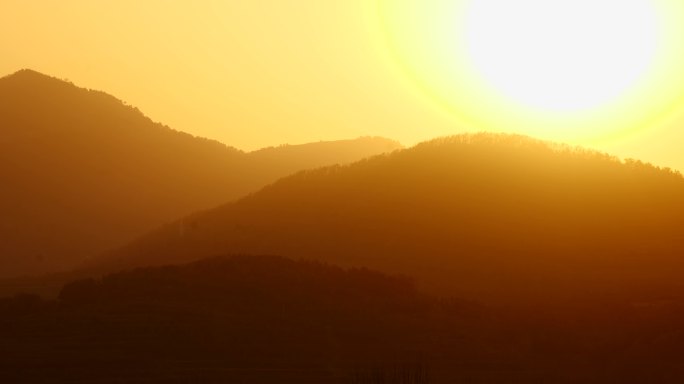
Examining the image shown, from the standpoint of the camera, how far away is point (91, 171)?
268 feet

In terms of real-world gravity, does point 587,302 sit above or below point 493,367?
above

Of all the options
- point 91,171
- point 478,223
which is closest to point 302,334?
point 478,223

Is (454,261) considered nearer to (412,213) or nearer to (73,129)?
(412,213)

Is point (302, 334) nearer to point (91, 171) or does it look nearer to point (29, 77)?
point (91, 171)

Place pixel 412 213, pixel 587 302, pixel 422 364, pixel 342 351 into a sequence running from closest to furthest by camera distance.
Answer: pixel 422 364, pixel 342 351, pixel 587 302, pixel 412 213

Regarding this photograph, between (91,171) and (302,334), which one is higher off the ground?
(91,171)

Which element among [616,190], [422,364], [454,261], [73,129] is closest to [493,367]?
[422,364]

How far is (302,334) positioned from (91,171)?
59.9m

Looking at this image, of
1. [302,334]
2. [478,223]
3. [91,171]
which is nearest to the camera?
[302,334]

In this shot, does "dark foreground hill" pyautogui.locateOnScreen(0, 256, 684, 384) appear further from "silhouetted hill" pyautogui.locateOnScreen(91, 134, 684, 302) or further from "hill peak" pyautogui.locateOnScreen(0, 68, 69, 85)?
"hill peak" pyautogui.locateOnScreen(0, 68, 69, 85)

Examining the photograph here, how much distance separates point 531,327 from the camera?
27672 millimetres

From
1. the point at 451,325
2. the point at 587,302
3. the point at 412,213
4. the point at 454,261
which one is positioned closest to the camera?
the point at 451,325

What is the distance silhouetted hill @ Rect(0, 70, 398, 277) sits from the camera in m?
71.9

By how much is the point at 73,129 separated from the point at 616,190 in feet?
173
